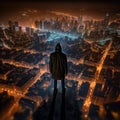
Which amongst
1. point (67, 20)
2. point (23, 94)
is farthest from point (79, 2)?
point (23, 94)

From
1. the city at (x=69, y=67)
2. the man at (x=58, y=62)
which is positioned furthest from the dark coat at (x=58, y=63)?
the city at (x=69, y=67)

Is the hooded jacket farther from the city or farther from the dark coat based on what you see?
the city

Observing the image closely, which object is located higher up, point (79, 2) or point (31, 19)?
point (79, 2)

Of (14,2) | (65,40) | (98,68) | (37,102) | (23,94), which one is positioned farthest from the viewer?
(14,2)

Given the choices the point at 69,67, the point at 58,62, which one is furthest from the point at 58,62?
the point at 69,67

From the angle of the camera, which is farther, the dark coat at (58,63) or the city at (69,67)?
the city at (69,67)

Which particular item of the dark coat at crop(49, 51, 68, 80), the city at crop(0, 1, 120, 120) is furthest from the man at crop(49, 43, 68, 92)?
the city at crop(0, 1, 120, 120)

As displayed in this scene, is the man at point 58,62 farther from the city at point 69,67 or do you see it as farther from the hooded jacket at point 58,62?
the city at point 69,67

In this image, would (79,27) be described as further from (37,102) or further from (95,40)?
(37,102)
